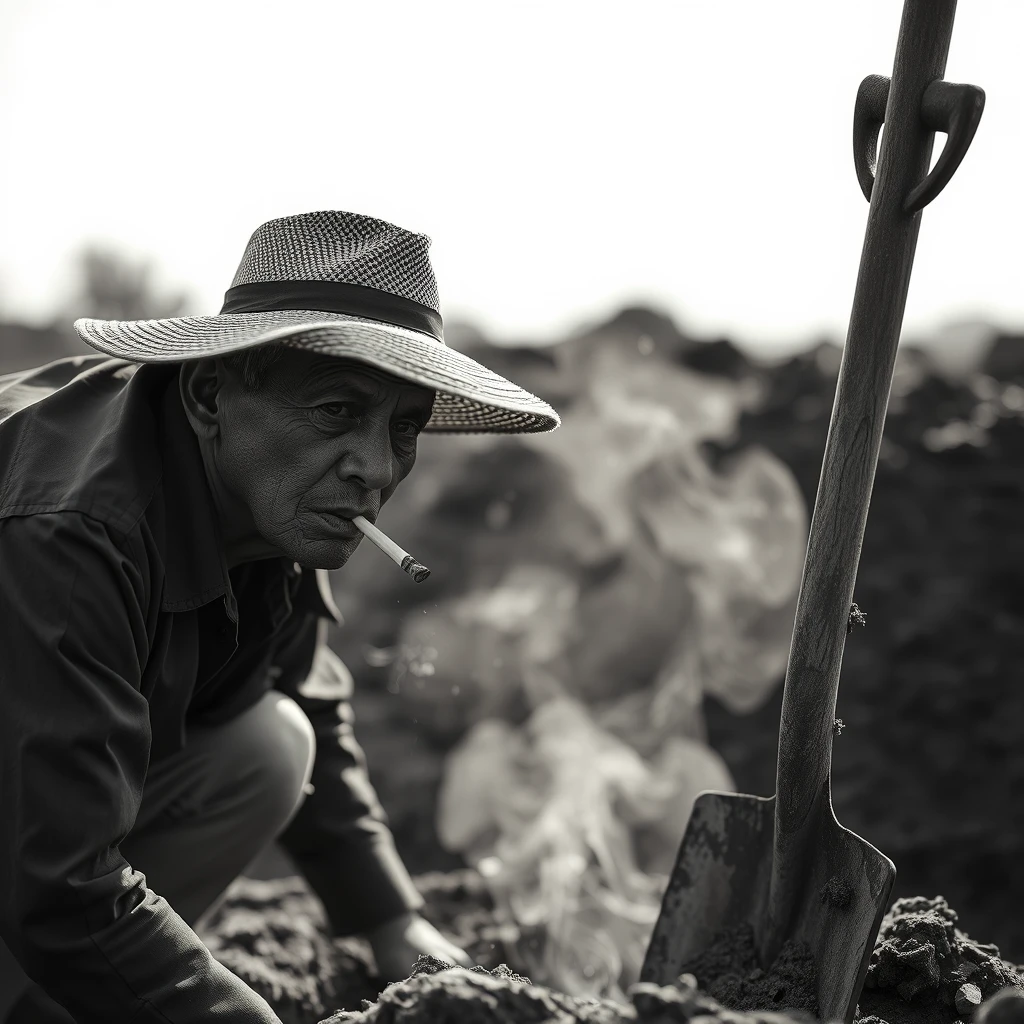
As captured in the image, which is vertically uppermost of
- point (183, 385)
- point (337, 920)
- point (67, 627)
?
point (183, 385)

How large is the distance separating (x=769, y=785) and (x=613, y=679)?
1016mm

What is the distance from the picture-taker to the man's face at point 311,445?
2008 millimetres

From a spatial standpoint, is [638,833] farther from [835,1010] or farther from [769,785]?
[835,1010]

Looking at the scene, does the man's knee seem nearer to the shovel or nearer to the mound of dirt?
the shovel

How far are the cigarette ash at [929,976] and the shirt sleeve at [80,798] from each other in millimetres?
1198

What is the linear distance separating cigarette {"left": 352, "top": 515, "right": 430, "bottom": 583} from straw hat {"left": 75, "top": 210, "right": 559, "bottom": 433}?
29cm

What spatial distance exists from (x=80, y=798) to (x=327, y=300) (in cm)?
97

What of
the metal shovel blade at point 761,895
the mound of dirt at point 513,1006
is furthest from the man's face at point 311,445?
the metal shovel blade at point 761,895

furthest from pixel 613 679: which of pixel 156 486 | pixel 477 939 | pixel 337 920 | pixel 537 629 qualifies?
pixel 156 486

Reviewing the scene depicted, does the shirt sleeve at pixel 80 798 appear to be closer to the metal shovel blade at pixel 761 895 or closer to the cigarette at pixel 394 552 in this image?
the cigarette at pixel 394 552

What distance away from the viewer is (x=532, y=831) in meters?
4.29

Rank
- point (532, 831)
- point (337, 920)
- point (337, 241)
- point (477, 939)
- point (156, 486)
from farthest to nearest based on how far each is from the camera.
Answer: point (532, 831) → point (477, 939) → point (337, 920) → point (337, 241) → point (156, 486)

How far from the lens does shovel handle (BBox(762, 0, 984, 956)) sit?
2.01 metres

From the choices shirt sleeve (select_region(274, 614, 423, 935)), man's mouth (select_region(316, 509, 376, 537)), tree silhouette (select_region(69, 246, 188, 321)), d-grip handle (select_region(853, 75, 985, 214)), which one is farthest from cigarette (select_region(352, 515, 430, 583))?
tree silhouette (select_region(69, 246, 188, 321))
